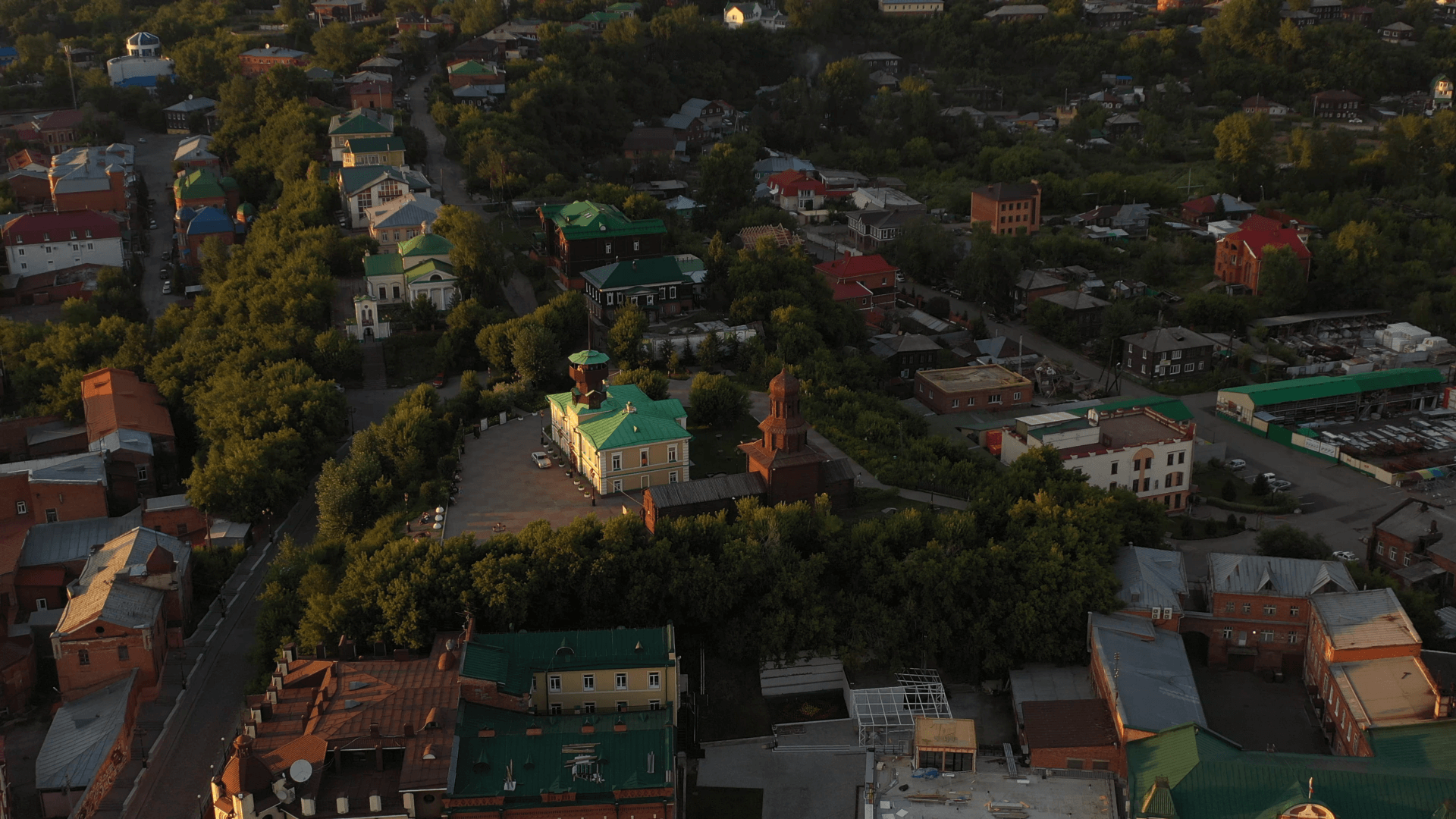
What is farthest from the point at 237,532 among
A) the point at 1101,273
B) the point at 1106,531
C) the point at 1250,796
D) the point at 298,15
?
the point at 298,15

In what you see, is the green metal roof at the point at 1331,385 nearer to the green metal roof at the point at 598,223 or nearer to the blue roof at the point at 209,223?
the green metal roof at the point at 598,223

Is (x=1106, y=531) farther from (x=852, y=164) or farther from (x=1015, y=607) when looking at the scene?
(x=852, y=164)

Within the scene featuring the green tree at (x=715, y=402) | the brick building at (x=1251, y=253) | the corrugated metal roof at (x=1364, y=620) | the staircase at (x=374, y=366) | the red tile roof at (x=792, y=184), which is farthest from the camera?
the red tile roof at (x=792, y=184)

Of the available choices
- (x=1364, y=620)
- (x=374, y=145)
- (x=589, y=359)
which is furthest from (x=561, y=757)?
(x=374, y=145)

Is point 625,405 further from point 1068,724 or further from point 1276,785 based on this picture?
point 1276,785

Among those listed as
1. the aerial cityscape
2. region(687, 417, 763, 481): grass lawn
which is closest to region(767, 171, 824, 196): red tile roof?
the aerial cityscape

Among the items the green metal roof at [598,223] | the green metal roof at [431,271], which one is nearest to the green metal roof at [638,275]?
the green metal roof at [598,223]
